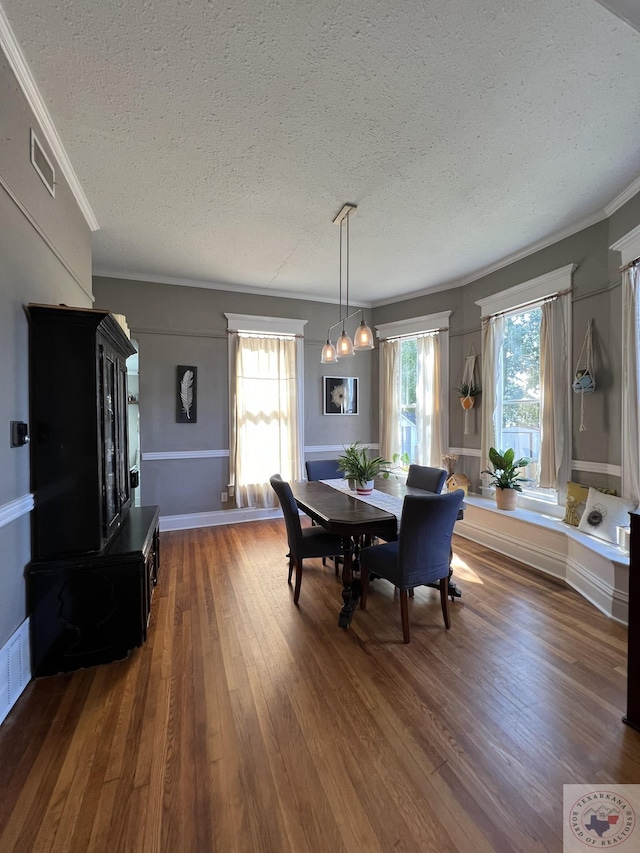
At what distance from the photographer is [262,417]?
4.82 m

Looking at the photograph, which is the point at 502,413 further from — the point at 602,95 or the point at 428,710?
the point at 428,710

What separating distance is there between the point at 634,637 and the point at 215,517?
4.05 meters

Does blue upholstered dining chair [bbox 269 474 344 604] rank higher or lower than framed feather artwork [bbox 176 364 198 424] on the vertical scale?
lower

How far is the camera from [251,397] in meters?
4.77

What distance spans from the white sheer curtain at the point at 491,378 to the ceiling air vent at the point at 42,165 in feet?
13.2

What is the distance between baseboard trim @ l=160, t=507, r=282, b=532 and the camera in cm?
439

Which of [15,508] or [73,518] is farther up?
[15,508]

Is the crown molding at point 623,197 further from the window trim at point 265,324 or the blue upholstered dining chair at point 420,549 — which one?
the window trim at point 265,324

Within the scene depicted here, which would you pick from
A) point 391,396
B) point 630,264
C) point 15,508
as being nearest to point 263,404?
point 391,396

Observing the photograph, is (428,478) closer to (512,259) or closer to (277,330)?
(512,259)

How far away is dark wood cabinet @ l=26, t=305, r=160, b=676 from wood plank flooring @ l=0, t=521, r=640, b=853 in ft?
0.62

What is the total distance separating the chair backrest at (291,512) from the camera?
2.57 metres

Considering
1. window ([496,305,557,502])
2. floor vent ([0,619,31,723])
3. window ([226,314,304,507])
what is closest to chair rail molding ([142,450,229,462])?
Answer: window ([226,314,304,507])

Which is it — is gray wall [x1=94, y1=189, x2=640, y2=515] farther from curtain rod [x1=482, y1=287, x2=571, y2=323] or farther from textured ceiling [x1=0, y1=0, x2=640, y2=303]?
textured ceiling [x1=0, y1=0, x2=640, y2=303]
